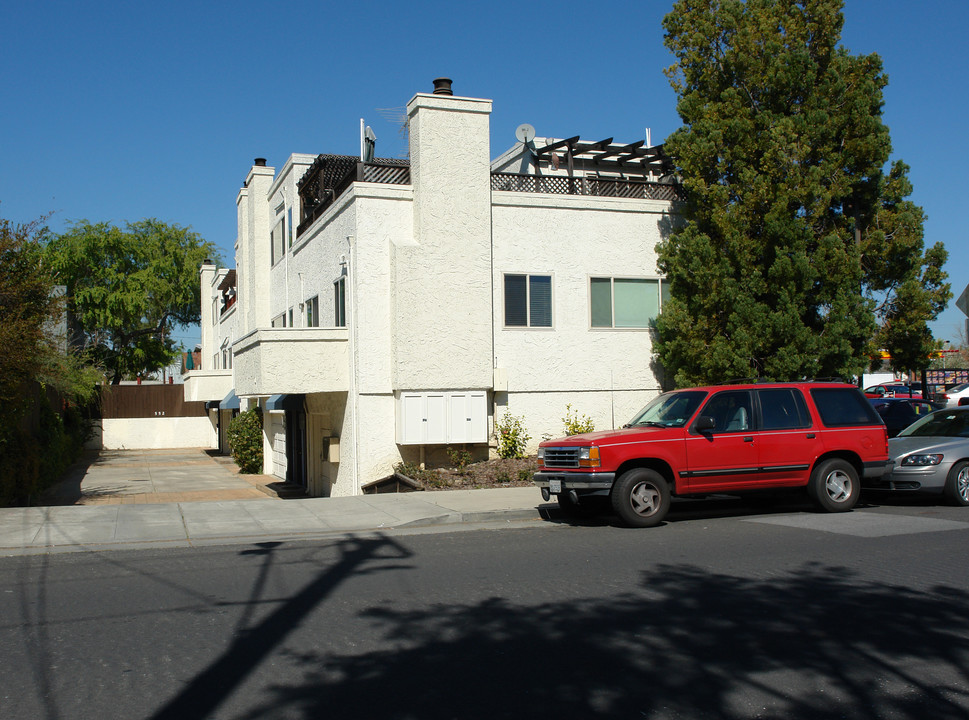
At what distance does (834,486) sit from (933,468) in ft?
5.76

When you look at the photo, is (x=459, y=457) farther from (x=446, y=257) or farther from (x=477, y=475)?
(x=446, y=257)

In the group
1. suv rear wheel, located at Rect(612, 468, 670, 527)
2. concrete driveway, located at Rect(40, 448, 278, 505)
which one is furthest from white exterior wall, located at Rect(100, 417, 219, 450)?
suv rear wheel, located at Rect(612, 468, 670, 527)

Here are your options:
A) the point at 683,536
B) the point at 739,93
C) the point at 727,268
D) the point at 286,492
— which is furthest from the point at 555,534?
the point at 286,492

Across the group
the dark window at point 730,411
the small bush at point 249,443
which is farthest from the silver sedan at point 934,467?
the small bush at point 249,443

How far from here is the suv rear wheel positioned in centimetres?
1155

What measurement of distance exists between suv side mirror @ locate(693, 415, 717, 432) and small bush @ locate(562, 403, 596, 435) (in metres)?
6.69

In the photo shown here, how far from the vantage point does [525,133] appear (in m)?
21.7

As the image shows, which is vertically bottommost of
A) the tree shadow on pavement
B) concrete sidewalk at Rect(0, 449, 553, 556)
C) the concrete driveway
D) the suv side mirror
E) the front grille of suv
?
the concrete driveway

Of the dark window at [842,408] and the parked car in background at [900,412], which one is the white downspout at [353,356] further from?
the parked car in background at [900,412]

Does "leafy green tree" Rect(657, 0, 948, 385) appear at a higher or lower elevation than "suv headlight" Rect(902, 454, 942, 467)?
higher

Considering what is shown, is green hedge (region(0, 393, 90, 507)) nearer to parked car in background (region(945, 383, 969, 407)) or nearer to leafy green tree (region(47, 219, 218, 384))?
leafy green tree (region(47, 219, 218, 384))

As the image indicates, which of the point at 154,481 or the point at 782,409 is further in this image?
the point at 154,481

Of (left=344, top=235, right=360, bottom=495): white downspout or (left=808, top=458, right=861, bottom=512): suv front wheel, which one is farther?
(left=344, top=235, right=360, bottom=495): white downspout

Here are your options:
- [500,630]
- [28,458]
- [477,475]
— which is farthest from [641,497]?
[28,458]
